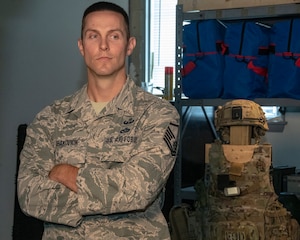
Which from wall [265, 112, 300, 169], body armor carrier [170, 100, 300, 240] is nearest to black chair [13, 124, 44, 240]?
body armor carrier [170, 100, 300, 240]

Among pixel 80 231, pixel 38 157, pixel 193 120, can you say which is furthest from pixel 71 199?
pixel 193 120

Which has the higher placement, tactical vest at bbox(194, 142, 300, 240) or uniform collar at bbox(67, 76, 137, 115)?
uniform collar at bbox(67, 76, 137, 115)

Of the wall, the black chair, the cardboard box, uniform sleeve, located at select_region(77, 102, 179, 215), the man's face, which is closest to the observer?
uniform sleeve, located at select_region(77, 102, 179, 215)

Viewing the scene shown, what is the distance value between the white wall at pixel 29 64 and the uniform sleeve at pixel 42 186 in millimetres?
1231

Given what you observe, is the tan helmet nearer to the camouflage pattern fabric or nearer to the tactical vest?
the tactical vest

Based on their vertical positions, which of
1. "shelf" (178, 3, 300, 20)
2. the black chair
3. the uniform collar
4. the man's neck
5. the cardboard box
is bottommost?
the black chair

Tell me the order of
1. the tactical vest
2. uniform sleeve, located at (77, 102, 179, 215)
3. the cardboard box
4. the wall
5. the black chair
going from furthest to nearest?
the wall → the black chair → the cardboard box → the tactical vest → uniform sleeve, located at (77, 102, 179, 215)

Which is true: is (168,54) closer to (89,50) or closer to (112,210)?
(89,50)

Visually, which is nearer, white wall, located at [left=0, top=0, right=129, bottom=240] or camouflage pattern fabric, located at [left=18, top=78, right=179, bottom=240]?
camouflage pattern fabric, located at [left=18, top=78, right=179, bottom=240]

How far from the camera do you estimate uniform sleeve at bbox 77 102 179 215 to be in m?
1.61

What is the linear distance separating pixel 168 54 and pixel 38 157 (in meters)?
2.37

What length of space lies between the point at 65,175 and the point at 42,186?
0.31 feet

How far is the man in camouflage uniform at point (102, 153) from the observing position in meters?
1.63

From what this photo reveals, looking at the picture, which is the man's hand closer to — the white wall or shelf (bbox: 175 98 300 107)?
the white wall
